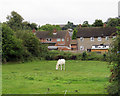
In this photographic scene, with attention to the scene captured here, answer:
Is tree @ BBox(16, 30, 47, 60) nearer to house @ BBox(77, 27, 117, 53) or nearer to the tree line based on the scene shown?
the tree line

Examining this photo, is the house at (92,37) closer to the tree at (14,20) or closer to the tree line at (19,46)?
the tree line at (19,46)

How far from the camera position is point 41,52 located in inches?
1812

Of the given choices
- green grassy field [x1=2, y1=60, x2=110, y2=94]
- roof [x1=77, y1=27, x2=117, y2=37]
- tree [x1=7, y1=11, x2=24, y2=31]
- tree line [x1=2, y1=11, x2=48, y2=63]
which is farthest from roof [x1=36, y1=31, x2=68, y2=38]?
green grassy field [x1=2, y1=60, x2=110, y2=94]

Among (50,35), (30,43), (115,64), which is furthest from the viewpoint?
(50,35)

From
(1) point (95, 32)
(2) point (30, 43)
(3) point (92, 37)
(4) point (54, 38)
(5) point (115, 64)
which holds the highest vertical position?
(1) point (95, 32)

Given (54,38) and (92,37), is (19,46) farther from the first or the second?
(54,38)

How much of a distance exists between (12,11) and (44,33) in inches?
588

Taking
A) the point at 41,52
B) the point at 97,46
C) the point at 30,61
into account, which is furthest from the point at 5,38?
the point at 97,46

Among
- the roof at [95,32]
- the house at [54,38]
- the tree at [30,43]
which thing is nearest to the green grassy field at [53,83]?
the tree at [30,43]

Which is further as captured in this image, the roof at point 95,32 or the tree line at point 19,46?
the roof at point 95,32

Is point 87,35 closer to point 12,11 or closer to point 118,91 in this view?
point 12,11

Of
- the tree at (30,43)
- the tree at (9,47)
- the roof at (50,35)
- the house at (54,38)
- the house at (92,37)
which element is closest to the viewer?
the tree at (9,47)

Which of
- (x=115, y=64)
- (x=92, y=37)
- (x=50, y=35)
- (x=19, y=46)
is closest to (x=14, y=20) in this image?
(x=50, y=35)

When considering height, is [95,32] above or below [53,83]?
above
